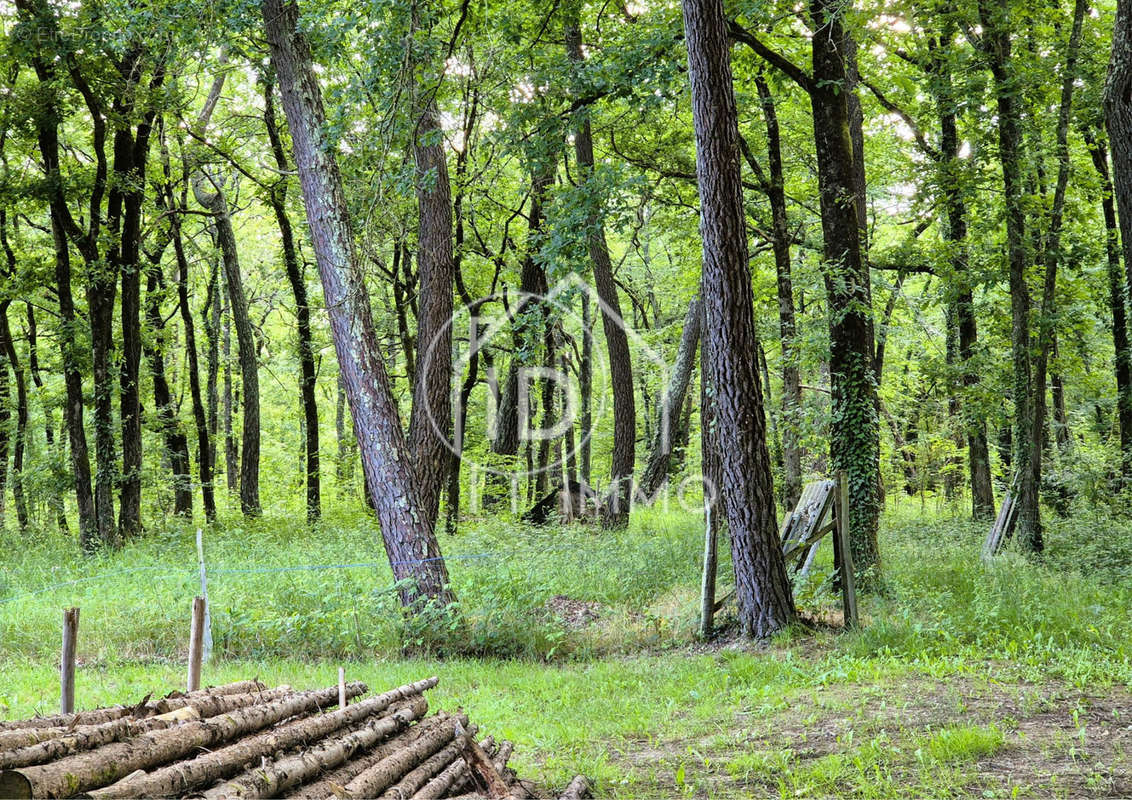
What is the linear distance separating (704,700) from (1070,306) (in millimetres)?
13597

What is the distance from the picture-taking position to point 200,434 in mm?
23781

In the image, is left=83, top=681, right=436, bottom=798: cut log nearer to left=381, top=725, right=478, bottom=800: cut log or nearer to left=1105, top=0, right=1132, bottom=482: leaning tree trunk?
left=381, top=725, right=478, bottom=800: cut log

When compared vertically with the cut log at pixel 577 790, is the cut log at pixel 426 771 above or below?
above

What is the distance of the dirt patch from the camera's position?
1061 cm

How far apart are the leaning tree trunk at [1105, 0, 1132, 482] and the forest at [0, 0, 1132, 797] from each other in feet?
0.16

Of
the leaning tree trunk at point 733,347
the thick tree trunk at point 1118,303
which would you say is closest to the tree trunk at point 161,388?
the leaning tree trunk at point 733,347

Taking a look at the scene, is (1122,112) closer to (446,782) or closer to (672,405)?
(446,782)

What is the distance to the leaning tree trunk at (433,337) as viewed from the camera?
13.1 metres

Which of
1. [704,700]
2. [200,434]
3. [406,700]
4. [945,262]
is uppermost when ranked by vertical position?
[945,262]

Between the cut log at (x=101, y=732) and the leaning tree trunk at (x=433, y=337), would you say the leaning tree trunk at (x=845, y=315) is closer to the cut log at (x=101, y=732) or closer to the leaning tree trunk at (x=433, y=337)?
the leaning tree trunk at (x=433, y=337)

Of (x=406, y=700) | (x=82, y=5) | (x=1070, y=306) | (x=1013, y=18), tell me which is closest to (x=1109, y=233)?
(x=1070, y=306)

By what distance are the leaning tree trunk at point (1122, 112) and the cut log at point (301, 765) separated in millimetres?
7982

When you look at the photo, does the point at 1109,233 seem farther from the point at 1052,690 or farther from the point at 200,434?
the point at 200,434

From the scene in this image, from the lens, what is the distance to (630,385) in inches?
729
